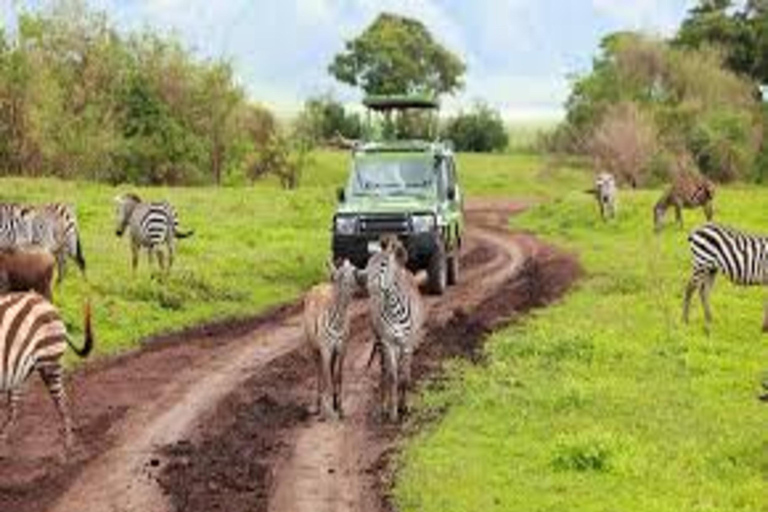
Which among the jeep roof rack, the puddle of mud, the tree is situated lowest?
the puddle of mud

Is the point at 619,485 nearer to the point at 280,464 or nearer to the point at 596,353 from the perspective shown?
the point at 280,464

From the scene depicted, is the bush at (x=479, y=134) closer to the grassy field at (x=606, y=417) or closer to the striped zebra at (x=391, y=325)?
the grassy field at (x=606, y=417)

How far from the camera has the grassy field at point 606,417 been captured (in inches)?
535

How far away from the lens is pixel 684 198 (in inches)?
1601

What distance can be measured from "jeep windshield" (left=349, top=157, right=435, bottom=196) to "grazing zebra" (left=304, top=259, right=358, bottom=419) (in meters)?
12.0

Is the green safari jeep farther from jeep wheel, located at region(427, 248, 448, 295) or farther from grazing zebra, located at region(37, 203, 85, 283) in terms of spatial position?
grazing zebra, located at region(37, 203, 85, 283)

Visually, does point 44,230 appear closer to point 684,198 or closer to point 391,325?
point 391,325

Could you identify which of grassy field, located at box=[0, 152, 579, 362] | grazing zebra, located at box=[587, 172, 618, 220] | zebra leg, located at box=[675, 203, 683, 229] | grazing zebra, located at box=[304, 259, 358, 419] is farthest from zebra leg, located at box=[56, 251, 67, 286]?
grazing zebra, located at box=[587, 172, 618, 220]

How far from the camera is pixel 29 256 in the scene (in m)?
Result: 20.5

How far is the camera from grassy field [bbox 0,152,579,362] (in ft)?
79.9

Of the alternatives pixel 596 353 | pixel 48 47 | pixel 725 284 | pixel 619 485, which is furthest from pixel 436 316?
pixel 48 47

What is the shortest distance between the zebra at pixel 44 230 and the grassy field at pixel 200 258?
64 centimetres

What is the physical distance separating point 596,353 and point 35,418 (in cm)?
821

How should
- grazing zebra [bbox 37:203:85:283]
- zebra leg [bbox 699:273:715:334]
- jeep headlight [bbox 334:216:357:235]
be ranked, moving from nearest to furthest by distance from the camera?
zebra leg [bbox 699:273:715:334]
grazing zebra [bbox 37:203:85:283]
jeep headlight [bbox 334:216:357:235]
